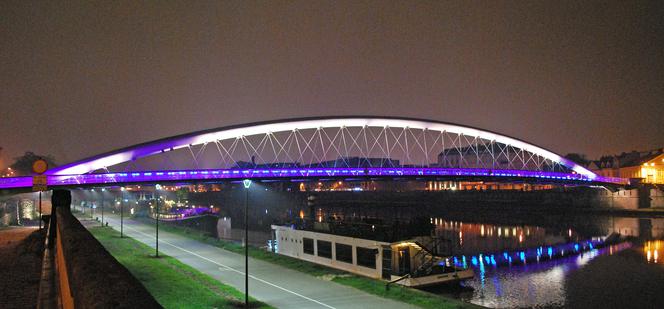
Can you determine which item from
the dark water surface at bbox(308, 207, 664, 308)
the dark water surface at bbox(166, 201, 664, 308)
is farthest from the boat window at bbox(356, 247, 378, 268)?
the dark water surface at bbox(308, 207, 664, 308)

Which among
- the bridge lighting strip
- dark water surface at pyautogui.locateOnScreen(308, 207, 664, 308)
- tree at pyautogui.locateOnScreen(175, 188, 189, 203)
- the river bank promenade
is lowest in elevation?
dark water surface at pyautogui.locateOnScreen(308, 207, 664, 308)

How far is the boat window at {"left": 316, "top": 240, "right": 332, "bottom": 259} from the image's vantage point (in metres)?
28.5

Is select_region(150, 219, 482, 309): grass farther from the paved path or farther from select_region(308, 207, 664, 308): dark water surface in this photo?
select_region(308, 207, 664, 308): dark water surface

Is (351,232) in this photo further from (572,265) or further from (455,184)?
(455,184)

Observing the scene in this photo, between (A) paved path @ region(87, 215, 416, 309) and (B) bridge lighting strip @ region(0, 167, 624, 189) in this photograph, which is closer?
(A) paved path @ region(87, 215, 416, 309)

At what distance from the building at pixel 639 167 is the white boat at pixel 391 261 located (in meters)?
75.1

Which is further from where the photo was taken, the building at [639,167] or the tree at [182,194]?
the tree at [182,194]

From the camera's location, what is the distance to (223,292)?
19484 millimetres

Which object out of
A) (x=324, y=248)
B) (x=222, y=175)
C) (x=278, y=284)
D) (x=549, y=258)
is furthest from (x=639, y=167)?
(x=278, y=284)

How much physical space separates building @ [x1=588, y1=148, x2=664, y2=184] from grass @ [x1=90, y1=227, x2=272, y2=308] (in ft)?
276

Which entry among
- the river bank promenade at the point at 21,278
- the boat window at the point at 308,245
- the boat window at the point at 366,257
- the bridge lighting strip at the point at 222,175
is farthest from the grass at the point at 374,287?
the bridge lighting strip at the point at 222,175

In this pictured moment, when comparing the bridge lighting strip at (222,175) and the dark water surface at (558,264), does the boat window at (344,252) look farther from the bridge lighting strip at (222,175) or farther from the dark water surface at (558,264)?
the bridge lighting strip at (222,175)

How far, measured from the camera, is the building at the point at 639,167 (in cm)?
8700

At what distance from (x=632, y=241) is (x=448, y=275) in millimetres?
30181
